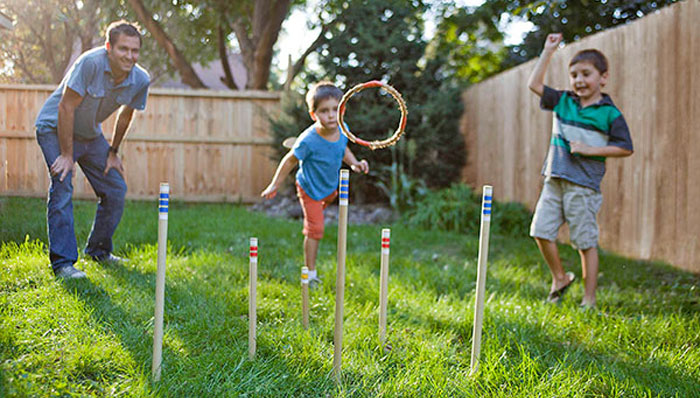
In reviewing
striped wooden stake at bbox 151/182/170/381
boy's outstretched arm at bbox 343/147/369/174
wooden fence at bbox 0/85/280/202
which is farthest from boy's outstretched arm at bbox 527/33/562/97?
wooden fence at bbox 0/85/280/202

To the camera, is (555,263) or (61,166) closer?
(61,166)

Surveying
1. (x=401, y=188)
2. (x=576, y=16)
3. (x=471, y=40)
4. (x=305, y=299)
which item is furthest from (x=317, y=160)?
(x=471, y=40)

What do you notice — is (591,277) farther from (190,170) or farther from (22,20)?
(190,170)

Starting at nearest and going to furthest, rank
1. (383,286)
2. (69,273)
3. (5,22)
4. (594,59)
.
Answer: (383,286)
(69,273)
(594,59)
(5,22)

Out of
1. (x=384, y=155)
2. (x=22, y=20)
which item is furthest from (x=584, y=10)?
(x=22, y=20)

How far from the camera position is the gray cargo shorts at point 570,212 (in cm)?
386

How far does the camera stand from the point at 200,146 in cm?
952

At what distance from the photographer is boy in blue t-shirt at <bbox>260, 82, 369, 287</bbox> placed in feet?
12.6

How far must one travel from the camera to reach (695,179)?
476 centimetres

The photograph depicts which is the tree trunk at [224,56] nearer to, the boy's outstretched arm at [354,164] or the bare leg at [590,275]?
the boy's outstretched arm at [354,164]

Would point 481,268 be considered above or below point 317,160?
below

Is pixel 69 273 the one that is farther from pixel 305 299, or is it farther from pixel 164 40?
pixel 164 40

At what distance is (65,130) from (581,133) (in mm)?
3399

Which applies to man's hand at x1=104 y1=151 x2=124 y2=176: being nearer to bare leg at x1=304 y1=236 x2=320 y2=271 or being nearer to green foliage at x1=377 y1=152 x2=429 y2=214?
bare leg at x1=304 y1=236 x2=320 y2=271
